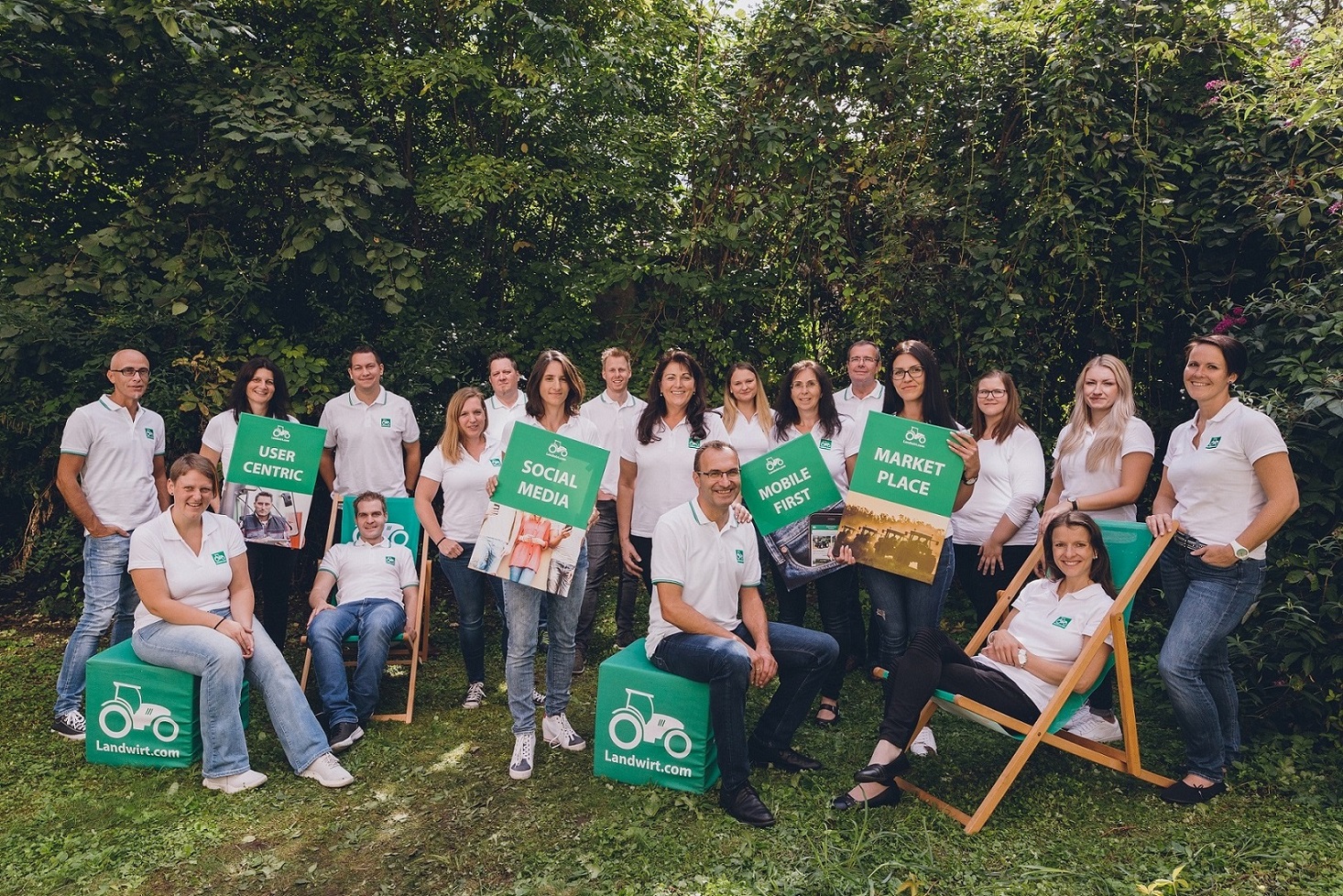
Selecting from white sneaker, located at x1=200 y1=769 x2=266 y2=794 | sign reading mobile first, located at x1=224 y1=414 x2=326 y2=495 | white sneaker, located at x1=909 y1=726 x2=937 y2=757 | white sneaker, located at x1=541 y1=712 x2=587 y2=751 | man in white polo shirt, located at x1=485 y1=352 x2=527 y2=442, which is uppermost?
man in white polo shirt, located at x1=485 y1=352 x2=527 y2=442

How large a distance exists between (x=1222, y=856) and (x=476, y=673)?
383 cm

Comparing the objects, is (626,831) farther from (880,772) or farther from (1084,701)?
(1084,701)

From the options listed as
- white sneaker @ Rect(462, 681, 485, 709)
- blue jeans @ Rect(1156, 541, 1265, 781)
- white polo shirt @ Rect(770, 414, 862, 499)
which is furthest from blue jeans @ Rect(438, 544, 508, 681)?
blue jeans @ Rect(1156, 541, 1265, 781)

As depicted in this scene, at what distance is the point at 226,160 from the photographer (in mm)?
6461

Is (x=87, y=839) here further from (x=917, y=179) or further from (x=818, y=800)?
(x=917, y=179)

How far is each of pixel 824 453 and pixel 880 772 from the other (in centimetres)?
176

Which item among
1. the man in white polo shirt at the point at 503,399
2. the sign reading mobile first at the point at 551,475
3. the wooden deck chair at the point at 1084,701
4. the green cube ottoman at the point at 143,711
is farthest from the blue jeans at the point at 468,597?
the wooden deck chair at the point at 1084,701

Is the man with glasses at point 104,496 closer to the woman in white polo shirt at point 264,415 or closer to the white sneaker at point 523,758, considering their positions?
the woman in white polo shirt at point 264,415

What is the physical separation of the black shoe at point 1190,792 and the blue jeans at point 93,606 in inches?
209

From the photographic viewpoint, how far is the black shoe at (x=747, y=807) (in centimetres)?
375

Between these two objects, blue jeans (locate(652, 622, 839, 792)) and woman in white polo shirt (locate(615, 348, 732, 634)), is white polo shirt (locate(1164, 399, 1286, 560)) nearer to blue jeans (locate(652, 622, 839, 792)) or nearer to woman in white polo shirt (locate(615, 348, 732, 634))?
blue jeans (locate(652, 622, 839, 792))

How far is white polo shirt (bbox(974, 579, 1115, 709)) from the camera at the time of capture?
3.93m

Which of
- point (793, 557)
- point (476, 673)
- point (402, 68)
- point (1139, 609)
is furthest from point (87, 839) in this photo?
point (1139, 609)

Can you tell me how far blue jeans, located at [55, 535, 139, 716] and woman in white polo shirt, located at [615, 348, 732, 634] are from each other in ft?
9.34
